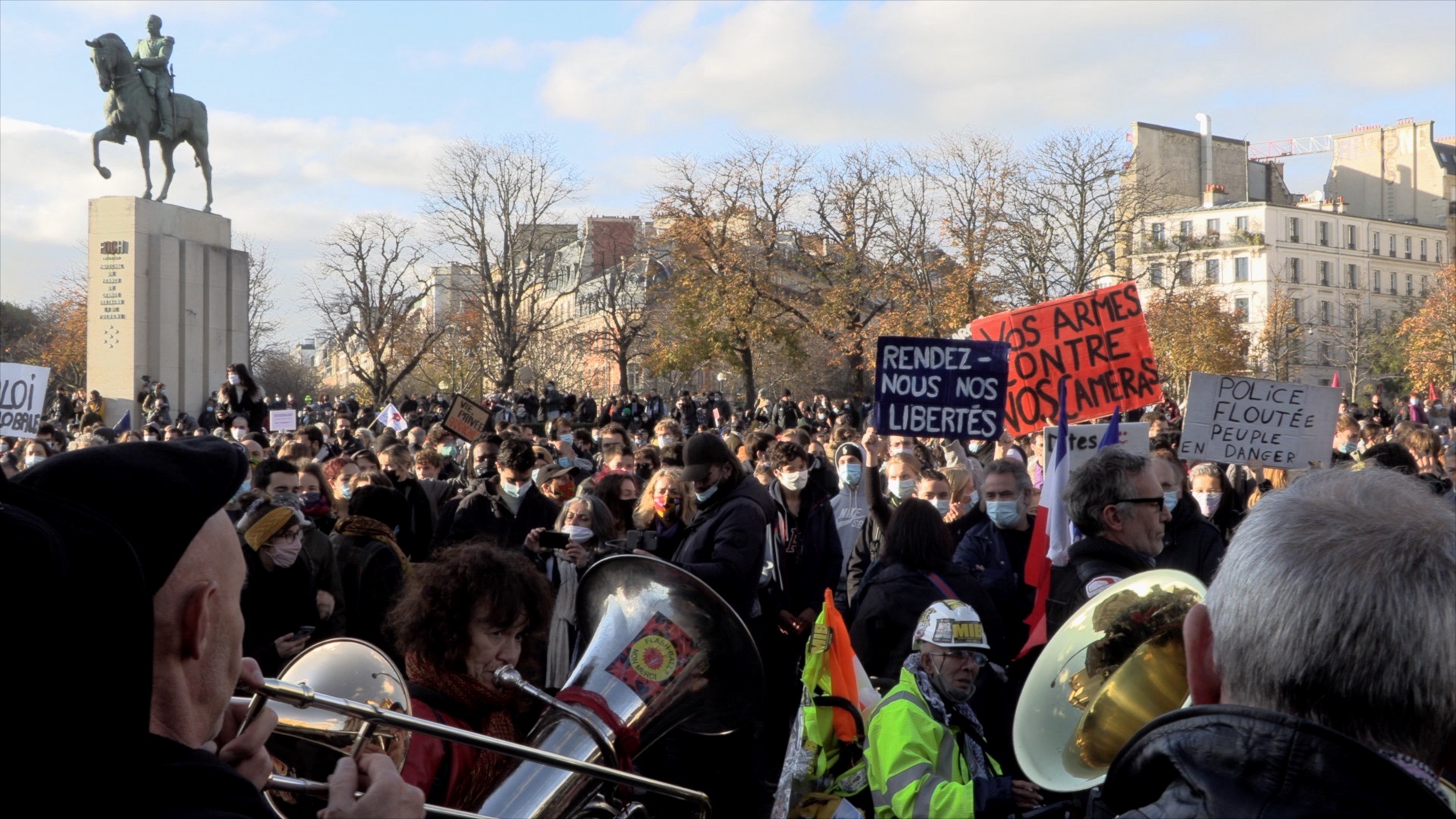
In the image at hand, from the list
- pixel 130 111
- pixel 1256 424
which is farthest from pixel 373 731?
pixel 130 111

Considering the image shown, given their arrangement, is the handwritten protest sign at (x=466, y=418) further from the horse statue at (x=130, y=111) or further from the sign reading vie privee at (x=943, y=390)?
the horse statue at (x=130, y=111)

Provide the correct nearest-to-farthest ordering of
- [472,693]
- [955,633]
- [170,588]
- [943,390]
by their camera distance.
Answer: [170,588], [472,693], [955,633], [943,390]

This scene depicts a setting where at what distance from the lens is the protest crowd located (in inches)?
54.6

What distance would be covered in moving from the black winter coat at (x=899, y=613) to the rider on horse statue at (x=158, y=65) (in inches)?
952

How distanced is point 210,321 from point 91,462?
28110 mm

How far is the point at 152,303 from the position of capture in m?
26.1

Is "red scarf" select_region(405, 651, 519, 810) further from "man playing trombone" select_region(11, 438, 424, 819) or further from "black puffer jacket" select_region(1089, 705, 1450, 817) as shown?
"black puffer jacket" select_region(1089, 705, 1450, 817)

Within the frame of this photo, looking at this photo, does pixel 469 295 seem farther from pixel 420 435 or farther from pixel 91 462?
pixel 91 462

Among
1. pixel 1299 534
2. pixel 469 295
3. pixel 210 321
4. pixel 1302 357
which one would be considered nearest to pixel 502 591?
pixel 1299 534

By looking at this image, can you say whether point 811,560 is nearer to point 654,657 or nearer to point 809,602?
point 809,602

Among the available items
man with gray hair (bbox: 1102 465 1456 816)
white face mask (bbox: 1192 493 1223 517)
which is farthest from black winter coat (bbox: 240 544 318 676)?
white face mask (bbox: 1192 493 1223 517)

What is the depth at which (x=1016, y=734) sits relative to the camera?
288cm

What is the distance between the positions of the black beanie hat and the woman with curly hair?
177 cm

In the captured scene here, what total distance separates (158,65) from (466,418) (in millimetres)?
16752
